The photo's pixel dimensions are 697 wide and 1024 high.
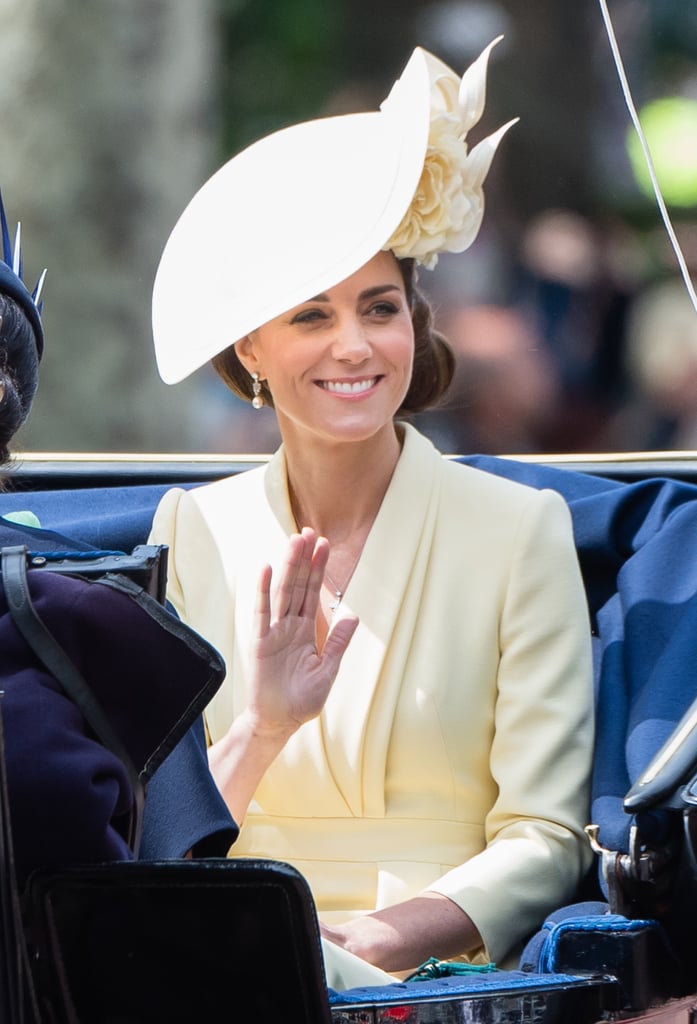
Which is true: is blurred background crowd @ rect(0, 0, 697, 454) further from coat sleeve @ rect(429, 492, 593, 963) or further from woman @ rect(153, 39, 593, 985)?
coat sleeve @ rect(429, 492, 593, 963)

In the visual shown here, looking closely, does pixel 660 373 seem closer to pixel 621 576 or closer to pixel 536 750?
pixel 621 576

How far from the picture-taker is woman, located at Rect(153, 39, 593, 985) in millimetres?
2262

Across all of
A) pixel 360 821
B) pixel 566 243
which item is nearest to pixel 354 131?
pixel 566 243

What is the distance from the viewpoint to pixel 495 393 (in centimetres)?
311

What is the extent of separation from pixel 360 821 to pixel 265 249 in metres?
0.85

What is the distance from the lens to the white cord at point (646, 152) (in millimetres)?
2838

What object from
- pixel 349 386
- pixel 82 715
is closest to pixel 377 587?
pixel 349 386

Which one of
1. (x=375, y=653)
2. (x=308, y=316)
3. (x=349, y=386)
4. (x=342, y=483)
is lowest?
(x=375, y=653)

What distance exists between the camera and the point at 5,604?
1.41 metres

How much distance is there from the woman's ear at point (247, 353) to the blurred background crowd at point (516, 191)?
0.57 m

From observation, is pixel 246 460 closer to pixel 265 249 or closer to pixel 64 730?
pixel 265 249

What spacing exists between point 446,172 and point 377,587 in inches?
24.4

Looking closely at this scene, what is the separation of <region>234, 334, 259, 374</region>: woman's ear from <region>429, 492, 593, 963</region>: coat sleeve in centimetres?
48

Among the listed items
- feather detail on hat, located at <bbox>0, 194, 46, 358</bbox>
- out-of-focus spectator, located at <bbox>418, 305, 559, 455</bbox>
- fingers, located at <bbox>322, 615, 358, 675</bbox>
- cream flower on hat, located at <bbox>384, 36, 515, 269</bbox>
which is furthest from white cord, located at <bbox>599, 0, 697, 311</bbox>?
feather detail on hat, located at <bbox>0, 194, 46, 358</bbox>
